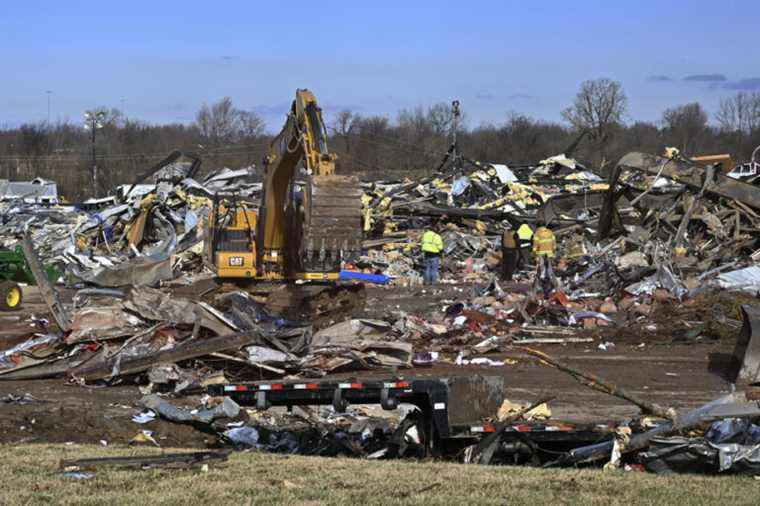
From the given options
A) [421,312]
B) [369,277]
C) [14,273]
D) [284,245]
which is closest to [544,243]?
[369,277]

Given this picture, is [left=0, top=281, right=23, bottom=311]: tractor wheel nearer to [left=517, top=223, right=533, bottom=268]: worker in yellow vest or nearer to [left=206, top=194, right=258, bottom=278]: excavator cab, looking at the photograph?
[left=206, top=194, right=258, bottom=278]: excavator cab

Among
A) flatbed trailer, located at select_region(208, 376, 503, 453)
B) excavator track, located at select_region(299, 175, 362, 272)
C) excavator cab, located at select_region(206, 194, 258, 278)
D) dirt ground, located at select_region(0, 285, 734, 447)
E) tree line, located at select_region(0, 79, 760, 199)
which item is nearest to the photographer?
flatbed trailer, located at select_region(208, 376, 503, 453)

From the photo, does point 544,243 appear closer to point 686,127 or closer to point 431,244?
point 431,244

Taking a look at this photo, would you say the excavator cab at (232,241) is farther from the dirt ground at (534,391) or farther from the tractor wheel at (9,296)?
the dirt ground at (534,391)

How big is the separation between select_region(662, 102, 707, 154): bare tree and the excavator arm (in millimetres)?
61884

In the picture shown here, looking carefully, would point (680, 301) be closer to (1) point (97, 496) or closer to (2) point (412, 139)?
(1) point (97, 496)

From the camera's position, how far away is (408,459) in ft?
32.9

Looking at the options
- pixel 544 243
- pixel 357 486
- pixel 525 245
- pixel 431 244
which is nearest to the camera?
pixel 357 486

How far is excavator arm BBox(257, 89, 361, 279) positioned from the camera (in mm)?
16391

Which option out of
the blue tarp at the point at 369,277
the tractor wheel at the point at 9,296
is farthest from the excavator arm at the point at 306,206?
the blue tarp at the point at 369,277

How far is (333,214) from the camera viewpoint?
16438 mm

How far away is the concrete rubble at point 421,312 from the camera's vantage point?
984 centimetres

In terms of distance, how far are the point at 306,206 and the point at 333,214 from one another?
71cm

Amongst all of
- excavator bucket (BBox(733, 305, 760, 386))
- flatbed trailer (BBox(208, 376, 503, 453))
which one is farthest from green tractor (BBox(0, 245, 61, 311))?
excavator bucket (BBox(733, 305, 760, 386))
